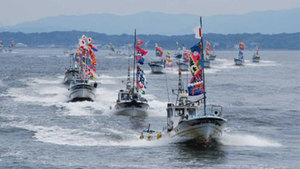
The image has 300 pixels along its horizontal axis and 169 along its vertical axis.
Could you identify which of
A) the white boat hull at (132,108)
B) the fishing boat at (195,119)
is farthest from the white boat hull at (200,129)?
the white boat hull at (132,108)

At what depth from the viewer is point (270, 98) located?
98.2 metres

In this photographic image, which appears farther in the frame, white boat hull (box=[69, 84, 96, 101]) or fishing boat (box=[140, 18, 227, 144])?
white boat hull (box=[69, 84, 96, 101])

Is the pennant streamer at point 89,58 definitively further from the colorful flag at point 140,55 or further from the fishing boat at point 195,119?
the fishing boat at point 195,119

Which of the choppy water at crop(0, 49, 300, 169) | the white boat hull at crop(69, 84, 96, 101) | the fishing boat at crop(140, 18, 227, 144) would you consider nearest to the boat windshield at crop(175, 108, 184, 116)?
the fishing boat at crop(140, 18, 227, 144)

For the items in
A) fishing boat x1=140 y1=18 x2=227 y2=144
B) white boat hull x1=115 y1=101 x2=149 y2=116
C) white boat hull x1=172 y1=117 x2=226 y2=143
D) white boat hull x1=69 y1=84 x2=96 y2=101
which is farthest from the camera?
white boat hull x1=69 y1=84 x2=96 y2=101

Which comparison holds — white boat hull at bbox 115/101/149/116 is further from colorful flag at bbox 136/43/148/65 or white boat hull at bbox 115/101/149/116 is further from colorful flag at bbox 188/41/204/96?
colorful flag at bbox 188/41/204/96

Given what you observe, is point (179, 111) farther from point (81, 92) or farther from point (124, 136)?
point (81, 92)

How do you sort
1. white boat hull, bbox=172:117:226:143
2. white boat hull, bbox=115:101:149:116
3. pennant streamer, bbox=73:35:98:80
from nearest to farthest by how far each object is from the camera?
white boat hull, bbox=172:117:226:143, white boat hull, bbox=115:101:149:116, pennant streamer, bbox=73:35:98:80

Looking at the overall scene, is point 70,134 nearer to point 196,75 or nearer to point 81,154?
point 81,154

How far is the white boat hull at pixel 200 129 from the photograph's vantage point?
4816 centimetres

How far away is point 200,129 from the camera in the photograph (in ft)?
160

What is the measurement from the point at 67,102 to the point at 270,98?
3571 cm

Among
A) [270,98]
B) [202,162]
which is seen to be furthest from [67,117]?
[270,98]

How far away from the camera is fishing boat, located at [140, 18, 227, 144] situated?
47875mm
